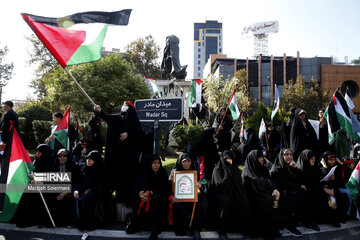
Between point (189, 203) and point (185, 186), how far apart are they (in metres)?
0.30

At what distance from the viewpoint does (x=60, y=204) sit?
13.8 feet

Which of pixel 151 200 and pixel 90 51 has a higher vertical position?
pixel 90 51

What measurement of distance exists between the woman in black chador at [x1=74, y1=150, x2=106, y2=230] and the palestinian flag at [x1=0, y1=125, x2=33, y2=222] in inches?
31.3

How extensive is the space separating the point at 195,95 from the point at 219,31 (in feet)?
320

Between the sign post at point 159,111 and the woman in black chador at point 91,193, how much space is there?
1.04m

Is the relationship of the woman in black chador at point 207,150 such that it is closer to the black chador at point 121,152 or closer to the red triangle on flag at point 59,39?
the black chador at point 121,152

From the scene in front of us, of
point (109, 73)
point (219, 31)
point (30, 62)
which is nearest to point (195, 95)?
point (109, 73)

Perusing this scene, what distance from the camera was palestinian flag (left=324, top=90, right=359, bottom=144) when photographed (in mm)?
5618

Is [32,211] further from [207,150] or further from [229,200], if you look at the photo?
[207,150]

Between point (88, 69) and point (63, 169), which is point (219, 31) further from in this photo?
point (63, 169)

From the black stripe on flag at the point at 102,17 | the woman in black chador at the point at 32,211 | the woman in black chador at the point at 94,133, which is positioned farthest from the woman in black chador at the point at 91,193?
the black stripe on flag at the point at 102,17

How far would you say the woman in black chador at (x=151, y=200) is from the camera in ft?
12.9

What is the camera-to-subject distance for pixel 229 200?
4016mm

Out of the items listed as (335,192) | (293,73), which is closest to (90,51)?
(335,192)
